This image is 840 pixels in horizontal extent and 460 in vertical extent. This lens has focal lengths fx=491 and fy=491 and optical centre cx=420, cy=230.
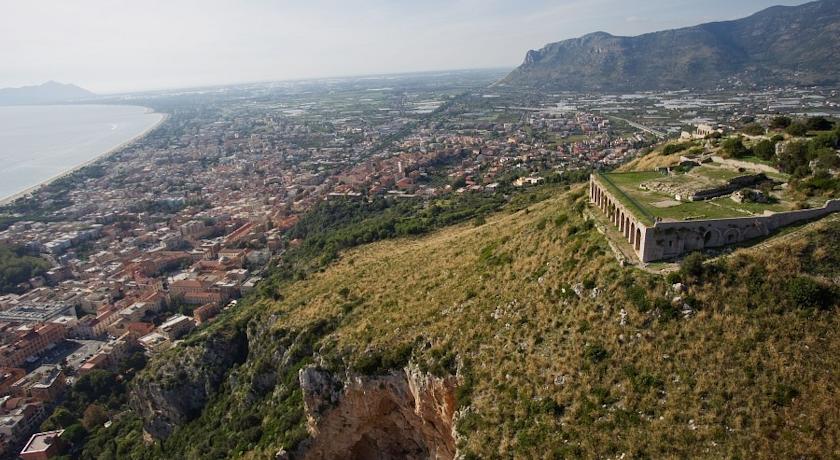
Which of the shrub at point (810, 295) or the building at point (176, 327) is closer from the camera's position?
the shrub at point (810, 295)

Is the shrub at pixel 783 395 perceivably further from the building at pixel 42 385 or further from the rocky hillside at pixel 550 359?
the building at pixel 42 385

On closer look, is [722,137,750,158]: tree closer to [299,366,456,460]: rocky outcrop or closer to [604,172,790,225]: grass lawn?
[604,172,790,225]: grass lawn

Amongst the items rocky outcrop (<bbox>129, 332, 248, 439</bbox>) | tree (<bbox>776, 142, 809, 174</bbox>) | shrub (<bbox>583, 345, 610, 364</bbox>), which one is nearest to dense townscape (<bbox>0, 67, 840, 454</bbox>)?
rocky outcrop (<bbox>129, 332, 248, 439</bbox>)

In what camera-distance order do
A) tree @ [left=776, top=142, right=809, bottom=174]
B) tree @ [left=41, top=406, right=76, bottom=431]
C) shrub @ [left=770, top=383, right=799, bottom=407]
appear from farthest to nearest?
tree @ [left=41, top=406, right=76, bottom=431] < tree @ [left=776, top=142, right=809, bottom=174] < shrub @ [left=770, top=383, right=799, bottom=407]

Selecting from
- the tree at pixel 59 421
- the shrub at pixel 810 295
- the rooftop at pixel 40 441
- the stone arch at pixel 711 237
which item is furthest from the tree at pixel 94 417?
the shrub at pixel 810 295

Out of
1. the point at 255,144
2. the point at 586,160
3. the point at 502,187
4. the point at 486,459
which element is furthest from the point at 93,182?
the point at 486,459
